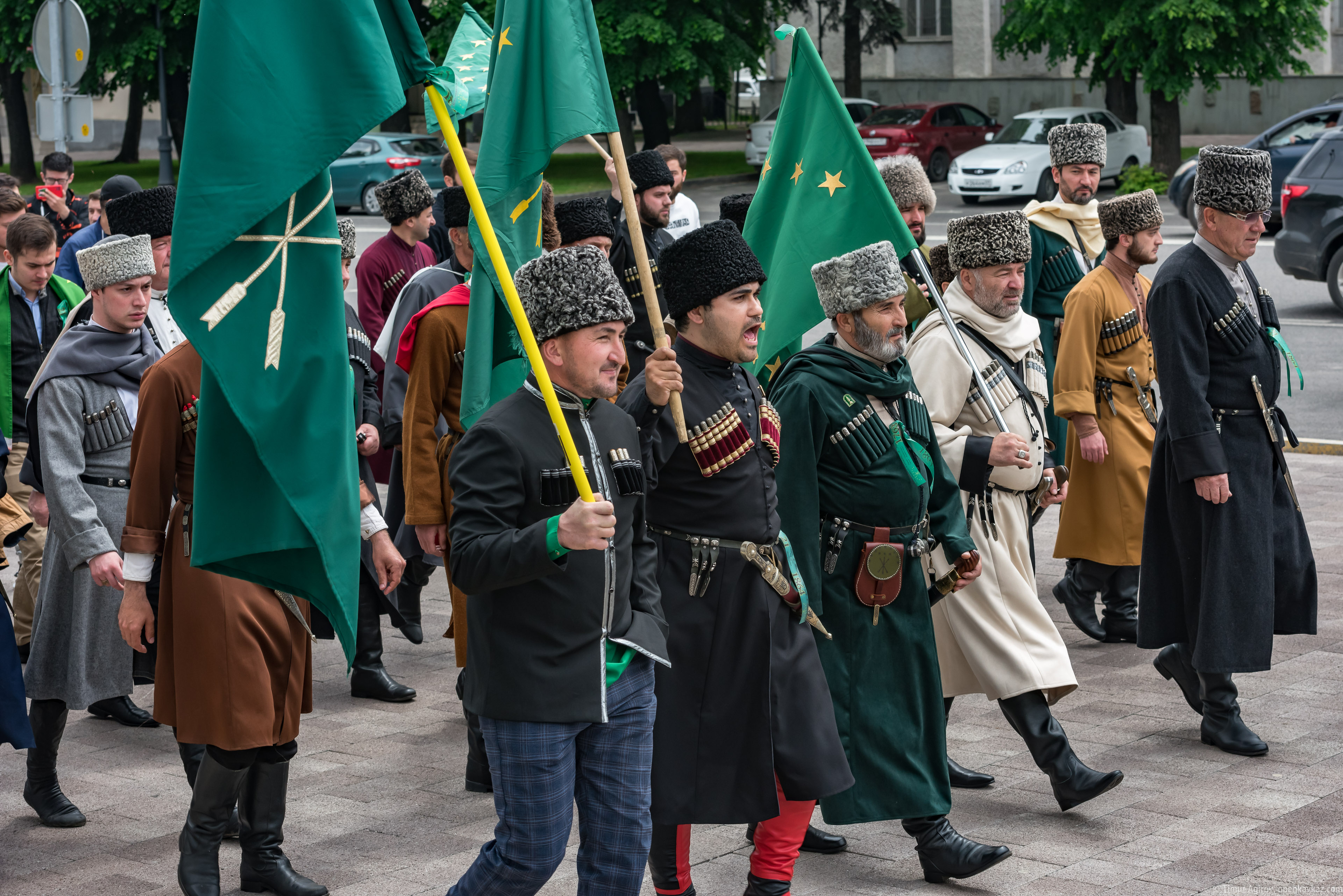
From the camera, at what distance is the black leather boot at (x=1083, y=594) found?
8.18 meters

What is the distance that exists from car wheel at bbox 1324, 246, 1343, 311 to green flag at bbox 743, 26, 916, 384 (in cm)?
1249

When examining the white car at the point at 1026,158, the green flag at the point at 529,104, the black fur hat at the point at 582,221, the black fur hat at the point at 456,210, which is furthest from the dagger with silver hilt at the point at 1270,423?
the white car at the point at 1026,158

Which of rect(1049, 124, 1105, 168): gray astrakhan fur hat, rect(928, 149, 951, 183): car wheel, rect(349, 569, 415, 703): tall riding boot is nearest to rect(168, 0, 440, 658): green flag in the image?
rect(349, 569, 415, 703): tall riding boot

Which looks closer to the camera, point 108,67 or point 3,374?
point 3,374

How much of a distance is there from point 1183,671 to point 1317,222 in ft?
38.2

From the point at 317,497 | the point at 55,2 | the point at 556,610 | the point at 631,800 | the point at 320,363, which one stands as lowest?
the point at 631,800

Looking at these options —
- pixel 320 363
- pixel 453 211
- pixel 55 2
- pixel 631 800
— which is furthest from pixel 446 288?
pixel 55 2

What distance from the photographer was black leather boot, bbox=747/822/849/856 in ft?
18.2

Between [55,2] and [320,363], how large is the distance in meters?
8.49

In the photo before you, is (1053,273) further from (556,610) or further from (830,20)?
(830,20)

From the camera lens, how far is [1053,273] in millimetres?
8711

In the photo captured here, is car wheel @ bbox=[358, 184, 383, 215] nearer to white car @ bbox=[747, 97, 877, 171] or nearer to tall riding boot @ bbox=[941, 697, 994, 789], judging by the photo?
white car @ bbox=[747, 97, 877, 171]

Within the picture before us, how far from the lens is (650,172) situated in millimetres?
8641

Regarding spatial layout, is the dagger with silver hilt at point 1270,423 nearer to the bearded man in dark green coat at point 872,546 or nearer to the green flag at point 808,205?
the green flag at point 808,205
